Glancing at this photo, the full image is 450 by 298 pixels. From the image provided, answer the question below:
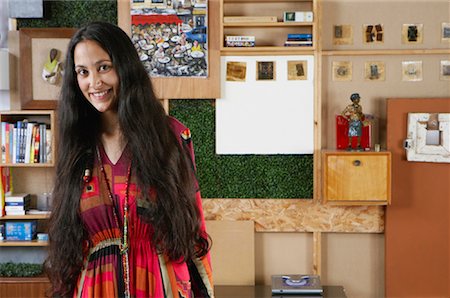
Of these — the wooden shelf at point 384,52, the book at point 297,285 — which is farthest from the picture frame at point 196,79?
the book at point 297,285

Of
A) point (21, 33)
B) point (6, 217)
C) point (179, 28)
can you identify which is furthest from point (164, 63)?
point (6, 217)

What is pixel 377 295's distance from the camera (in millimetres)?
4055

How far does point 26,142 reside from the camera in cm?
388

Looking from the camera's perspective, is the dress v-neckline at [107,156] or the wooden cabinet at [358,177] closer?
the dress v-neckline at [107,156]

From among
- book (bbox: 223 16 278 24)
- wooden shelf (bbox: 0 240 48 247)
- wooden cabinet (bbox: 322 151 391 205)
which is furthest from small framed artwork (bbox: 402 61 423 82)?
wooden shelf (bbox: 0 240 48 247)

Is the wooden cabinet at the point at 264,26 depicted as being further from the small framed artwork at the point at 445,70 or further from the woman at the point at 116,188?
the woman at the point at 116,188

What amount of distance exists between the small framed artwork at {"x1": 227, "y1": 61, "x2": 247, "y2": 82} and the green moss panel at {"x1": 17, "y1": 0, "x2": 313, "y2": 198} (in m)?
0.20

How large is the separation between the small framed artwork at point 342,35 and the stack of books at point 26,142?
174 cm

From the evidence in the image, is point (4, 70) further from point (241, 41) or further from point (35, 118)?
point (241, 41)

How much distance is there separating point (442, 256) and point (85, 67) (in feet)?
9.46

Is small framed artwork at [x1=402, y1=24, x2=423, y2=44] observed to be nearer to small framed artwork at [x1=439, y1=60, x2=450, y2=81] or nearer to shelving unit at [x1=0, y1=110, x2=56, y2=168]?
small framed artwork at [x1=439, y1=60, x2=450, y2=81]

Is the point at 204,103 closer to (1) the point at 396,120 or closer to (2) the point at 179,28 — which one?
(2) the point at 179,28

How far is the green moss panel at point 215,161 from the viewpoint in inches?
156

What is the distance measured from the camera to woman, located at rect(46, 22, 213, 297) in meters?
1.72
